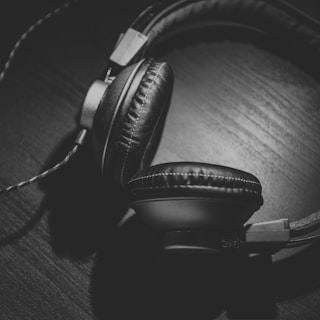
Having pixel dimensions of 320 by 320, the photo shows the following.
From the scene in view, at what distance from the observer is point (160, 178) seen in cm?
64

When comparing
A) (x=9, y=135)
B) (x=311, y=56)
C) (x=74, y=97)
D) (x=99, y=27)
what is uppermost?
(x=311, y=56)

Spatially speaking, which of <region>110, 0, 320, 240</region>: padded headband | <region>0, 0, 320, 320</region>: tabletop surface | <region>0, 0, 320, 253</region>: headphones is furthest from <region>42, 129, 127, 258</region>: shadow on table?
<region>110, 0, 320, 240</region>: padded headband

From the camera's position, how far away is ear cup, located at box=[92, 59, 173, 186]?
0.69 metres

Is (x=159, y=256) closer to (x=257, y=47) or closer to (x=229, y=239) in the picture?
(x=229, y=239)

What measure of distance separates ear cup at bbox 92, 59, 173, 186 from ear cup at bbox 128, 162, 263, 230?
1.9 inches

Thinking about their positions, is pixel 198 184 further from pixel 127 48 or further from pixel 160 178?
pixel 127 48

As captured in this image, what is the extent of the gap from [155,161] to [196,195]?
11.8 inches

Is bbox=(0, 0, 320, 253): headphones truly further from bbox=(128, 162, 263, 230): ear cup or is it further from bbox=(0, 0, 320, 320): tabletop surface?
bbox=(0, 0, 320, 320): tabletop surface

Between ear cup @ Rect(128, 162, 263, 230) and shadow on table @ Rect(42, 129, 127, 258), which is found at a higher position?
ear cup @ Rect(128, 162, 263, 230)

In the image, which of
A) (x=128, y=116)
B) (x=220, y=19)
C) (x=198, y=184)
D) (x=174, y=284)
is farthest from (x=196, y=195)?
(x=220, y=19)

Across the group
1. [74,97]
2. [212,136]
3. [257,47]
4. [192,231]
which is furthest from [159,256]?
[257,47]

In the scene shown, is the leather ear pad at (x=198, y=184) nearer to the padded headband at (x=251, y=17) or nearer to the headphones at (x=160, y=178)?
the headphones at (x=160, y=178)

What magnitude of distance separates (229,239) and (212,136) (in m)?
0.30

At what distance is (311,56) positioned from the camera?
92 cm
